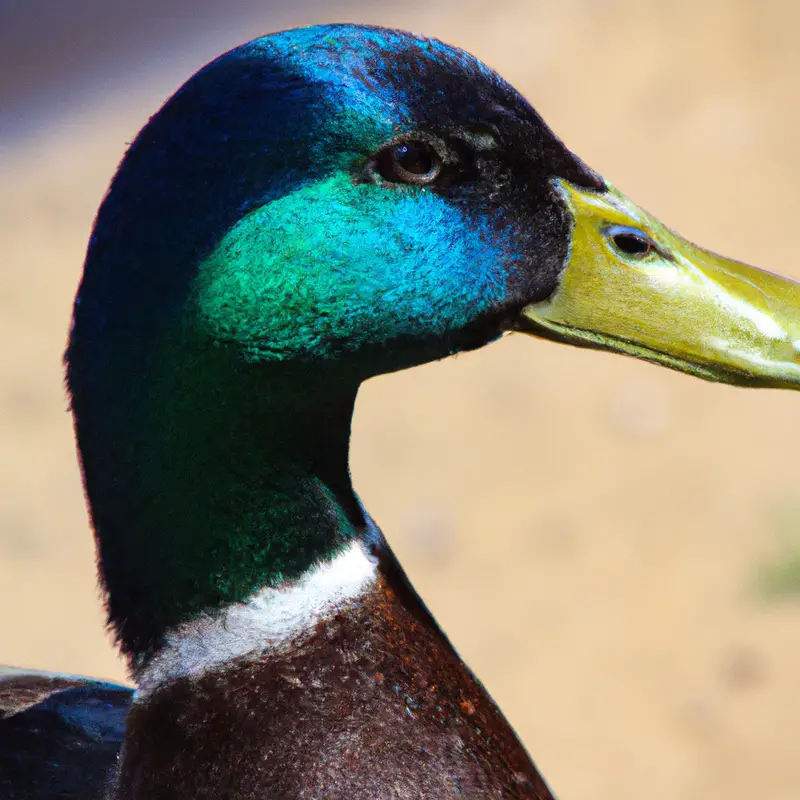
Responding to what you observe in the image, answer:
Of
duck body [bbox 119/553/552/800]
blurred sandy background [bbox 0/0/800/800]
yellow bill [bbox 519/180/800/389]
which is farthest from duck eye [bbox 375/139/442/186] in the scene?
blurred sandy background [bbox 0/0/800/800]

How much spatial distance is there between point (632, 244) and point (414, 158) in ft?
1.02

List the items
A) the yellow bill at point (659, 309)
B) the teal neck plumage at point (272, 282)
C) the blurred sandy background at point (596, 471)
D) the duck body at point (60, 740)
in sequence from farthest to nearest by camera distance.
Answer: the blurred sandy background at point (596, 471), the duck body at point (60, 740), the yellow bill at point (659, 309), the teal neck plumage at point (272, 282)

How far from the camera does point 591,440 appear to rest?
4.46 m

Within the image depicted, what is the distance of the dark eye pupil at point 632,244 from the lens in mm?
1495

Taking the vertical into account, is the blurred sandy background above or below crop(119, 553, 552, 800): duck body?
below

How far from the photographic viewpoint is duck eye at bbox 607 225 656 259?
Result: 58.9 inches

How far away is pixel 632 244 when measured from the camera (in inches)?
59.0

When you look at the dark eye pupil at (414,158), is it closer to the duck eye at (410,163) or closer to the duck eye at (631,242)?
the duck eye at (410,163)

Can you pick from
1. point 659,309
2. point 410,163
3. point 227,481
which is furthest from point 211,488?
point 659,309

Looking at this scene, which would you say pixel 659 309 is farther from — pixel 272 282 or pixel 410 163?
pixel 272 282

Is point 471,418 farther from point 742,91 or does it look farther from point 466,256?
point 466,256

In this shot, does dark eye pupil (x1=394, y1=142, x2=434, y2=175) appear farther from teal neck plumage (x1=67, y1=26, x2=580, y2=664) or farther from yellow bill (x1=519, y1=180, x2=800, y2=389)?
yellow bill (x1=519, y1=180, x2=800, y2=389)

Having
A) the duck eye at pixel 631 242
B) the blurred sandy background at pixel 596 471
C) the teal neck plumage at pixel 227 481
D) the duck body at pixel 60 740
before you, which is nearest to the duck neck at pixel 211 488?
the teal neck plumage at pixel 227 481

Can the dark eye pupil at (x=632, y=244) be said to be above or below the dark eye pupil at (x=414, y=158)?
below
